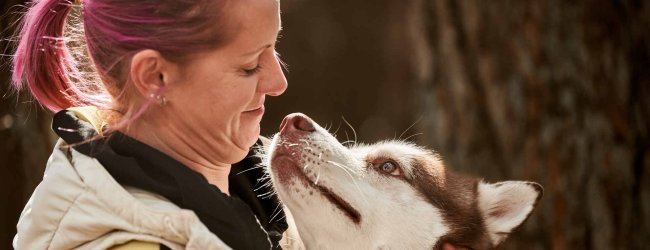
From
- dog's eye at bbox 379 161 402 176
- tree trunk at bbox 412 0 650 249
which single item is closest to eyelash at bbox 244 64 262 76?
dog's eye at bbox 379 161 402 176

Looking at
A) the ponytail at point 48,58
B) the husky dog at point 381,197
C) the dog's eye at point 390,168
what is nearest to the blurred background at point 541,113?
the husky dog at point 381,197

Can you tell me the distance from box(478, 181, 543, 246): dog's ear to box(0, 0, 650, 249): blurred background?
61.1 inches

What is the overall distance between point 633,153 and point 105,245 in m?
3.41

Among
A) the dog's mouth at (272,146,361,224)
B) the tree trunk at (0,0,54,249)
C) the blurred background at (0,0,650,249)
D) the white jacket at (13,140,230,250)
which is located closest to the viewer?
the white jacket at (13,140,230,250)

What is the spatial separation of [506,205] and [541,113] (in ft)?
5.38

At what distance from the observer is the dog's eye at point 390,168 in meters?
3.39

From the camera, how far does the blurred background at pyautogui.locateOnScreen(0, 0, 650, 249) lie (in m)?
4.98

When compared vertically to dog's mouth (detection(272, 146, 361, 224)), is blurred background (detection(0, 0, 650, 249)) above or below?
above

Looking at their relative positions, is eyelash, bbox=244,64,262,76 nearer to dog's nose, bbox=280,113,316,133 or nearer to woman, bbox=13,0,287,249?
woman, bbox=13,0,287,249

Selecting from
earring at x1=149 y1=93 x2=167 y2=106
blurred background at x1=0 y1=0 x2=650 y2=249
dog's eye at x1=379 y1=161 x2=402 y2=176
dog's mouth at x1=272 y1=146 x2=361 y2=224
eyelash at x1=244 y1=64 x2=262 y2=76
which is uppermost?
blurred background at x1=0 y1=0 x2=650 y2=249

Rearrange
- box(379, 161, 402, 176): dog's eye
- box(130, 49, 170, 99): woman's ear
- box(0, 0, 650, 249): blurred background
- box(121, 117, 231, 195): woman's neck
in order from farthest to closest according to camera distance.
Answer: box(0, 0, 650, 249): blurred background < box(379, 161, 402, 176): dog's eye < box(121, 117, 231, 195): woman's neck < box(130, 49, 170, 99): woman's ear

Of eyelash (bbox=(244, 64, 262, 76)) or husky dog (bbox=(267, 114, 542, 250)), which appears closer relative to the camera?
eyelash (bbox=(244, 64, 262, 76))

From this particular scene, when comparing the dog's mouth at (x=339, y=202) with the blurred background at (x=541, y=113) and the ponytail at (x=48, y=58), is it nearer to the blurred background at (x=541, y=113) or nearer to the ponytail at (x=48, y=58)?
the ponytail at (x=48, y=58)

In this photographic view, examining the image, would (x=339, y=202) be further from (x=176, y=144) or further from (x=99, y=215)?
(x=99, y=215)
